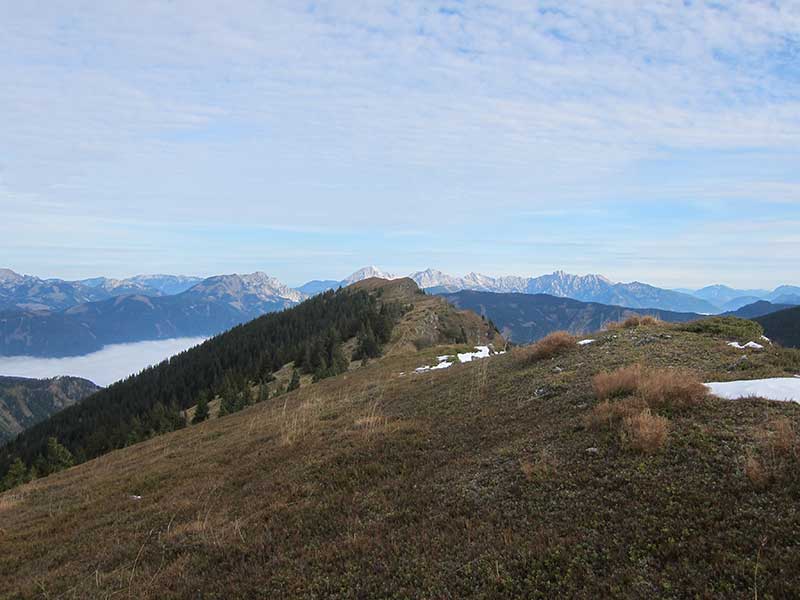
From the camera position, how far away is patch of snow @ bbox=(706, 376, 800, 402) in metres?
9.02

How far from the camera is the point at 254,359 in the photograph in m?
88.1

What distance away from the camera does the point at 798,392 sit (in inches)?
356

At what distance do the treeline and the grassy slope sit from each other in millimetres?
40314

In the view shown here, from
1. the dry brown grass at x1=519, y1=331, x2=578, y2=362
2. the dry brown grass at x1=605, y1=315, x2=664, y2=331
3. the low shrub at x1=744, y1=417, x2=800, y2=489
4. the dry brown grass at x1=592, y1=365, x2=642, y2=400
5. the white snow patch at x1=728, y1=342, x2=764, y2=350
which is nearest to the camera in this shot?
the low shrub at x1=744, y1=417, x2=800, y2=489

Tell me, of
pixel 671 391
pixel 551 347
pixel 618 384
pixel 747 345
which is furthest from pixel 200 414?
pixel 671 391

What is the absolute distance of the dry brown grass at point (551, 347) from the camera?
17941 mm

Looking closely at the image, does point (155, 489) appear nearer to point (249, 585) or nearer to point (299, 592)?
point (249, 585)

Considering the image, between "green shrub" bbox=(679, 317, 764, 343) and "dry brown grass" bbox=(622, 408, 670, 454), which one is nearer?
"dry brown grass" bbox=(622, 408, 670, 454)

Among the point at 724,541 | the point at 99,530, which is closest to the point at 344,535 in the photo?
the point at 724,541

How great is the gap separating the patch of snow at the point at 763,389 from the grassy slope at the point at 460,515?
0.52 meters

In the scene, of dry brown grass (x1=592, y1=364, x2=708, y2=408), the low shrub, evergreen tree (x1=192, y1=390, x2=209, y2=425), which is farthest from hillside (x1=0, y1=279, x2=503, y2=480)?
the low shrub

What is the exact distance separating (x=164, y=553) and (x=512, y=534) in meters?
6.67

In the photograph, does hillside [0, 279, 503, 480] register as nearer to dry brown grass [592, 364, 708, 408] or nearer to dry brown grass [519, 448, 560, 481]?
dry brown grass [592, 364, 708, 408]

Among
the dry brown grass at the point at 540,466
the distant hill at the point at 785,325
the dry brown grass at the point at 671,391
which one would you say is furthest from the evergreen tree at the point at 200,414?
the distant hill at the point at 785,325
